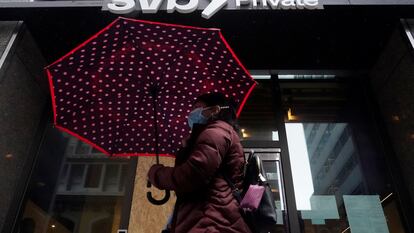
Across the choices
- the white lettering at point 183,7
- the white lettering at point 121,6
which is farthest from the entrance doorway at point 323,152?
the white lettering at point 121,6

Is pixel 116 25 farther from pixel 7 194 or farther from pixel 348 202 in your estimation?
pixel 348 202

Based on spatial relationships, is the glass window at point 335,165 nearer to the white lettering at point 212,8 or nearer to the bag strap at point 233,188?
the white lettering at point 212,8

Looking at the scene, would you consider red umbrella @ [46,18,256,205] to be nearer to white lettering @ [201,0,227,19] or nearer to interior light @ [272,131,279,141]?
white lettering @ [201,0,227,19]

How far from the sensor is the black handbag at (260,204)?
218 centimetres

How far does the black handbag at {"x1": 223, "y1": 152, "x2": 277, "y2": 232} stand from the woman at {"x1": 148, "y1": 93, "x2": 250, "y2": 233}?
40 millimetres

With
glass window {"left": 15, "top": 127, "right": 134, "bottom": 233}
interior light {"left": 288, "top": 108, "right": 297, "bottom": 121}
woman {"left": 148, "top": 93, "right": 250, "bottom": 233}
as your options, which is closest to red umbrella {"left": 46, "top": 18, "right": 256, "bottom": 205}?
woman {"left": 148, "top": 93, "right": 250, "bottom": 233}

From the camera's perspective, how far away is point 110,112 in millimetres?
3162

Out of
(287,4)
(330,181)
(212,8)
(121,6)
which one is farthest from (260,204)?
(121,6)

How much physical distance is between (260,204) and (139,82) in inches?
57.2

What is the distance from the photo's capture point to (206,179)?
6.89 ft

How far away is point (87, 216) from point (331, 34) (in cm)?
401

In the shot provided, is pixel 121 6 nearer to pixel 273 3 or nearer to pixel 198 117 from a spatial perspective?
pixel 273 3

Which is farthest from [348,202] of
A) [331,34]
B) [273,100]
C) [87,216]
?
[87,216]

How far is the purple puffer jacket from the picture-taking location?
2.07m
